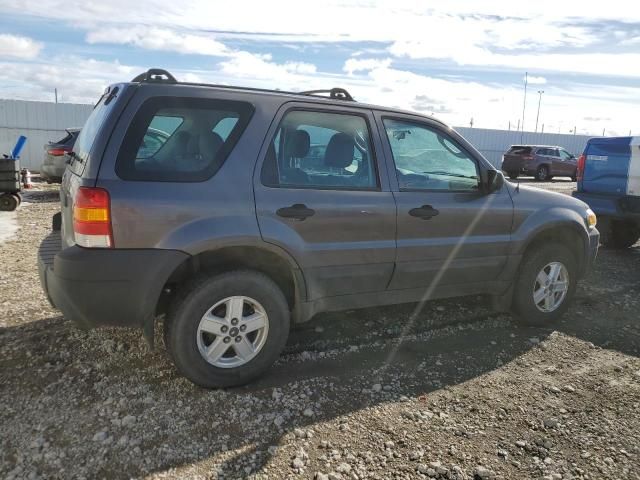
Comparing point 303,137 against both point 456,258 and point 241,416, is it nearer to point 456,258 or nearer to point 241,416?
point 456,258

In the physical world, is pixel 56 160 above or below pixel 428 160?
below

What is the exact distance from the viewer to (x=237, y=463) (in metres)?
2.66

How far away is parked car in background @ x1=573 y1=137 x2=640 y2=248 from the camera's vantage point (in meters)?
7.11

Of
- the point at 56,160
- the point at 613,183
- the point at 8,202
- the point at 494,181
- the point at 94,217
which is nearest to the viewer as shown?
the point at 94,217

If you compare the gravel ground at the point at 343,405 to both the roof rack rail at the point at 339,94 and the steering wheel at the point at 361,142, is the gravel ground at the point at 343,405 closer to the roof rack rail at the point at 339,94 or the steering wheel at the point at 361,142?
the steering wheel at the point at 361,142

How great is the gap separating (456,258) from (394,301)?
0.61 m

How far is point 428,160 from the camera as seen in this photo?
3975mm

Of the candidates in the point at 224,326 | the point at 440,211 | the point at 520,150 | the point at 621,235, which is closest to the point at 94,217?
the point at 224,326

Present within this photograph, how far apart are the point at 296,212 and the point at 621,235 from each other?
677 centimetres

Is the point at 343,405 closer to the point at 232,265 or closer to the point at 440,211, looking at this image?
the point at 232,265

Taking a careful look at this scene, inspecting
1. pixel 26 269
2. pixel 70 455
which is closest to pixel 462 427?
pixel 70 455

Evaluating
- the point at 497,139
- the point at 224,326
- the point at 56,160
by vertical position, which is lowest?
the point at 224,326

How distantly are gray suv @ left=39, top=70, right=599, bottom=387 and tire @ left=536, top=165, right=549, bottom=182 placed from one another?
20.1m

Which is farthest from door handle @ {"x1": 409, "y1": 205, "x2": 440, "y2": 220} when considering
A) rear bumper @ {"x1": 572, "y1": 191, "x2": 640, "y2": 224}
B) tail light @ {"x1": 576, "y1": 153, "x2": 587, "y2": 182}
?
tail light @ {"x1": 576, "y1": 153, "x2": 587, "y2": 182}
